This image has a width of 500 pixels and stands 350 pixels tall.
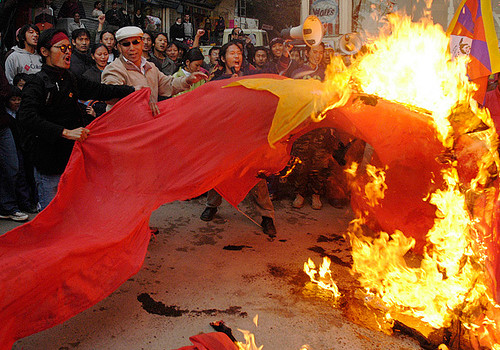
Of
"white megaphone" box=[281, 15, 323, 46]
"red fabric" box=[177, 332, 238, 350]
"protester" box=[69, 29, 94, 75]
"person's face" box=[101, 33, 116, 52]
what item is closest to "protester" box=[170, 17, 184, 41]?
"person's face" box=[101, 33, 116, 52]

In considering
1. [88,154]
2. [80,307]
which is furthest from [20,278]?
[88,154]

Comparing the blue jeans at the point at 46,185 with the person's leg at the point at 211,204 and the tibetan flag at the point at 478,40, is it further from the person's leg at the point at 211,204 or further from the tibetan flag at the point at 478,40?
the tibetan flag at the point at 478,40

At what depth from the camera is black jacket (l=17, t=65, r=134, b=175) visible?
11.1ft

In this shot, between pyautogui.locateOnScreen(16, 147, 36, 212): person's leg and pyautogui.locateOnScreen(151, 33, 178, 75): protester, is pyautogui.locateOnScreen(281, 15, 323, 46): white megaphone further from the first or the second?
pyautogui.locateOnScreen(16, 147, 36, 212): person's leg

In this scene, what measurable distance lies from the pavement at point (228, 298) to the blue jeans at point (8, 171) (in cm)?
26

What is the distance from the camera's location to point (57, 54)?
11.7 ft

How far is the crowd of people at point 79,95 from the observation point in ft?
11.6

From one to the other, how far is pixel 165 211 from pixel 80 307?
9.50ft

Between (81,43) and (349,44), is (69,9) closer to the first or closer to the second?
(81,43)

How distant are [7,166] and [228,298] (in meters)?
3.19

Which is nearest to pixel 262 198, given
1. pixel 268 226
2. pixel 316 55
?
pixel 268 226

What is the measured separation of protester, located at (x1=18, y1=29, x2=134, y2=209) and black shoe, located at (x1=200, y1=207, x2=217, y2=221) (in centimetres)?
200

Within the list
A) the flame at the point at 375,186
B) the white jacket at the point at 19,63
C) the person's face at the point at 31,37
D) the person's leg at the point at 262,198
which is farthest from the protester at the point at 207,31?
the flame at the point at 375,186

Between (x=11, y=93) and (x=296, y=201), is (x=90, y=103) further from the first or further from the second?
(x=296, y=201)
